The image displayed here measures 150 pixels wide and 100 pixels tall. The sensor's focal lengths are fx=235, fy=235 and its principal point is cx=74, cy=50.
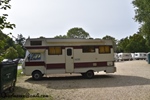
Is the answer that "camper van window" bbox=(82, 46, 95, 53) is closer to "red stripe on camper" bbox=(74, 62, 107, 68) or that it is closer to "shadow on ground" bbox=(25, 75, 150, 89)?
"red stripe on camper" bbox=(74, 62, 107, 68)

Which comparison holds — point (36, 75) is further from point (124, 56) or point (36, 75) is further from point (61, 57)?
point (124, 56)

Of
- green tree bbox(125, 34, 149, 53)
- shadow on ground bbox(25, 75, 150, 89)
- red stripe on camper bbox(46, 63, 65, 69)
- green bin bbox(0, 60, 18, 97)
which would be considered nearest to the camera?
green bin bbox(0, 60, 18, 97)

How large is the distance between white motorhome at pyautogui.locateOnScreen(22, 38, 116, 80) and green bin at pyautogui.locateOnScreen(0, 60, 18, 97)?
4.99 m

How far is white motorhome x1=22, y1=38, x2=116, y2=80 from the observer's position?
55.6ft

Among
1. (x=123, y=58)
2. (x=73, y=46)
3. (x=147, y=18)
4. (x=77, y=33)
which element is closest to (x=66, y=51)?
(x=73, y=46)

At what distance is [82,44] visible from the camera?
17438mm

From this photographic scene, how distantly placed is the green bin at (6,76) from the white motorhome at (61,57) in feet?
16.4

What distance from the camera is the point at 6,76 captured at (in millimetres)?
10594

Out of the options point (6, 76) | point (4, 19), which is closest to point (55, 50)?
point (6, 76)

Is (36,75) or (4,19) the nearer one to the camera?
(4,19)

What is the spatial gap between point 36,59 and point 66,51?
2.25m

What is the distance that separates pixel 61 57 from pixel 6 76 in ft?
22.5

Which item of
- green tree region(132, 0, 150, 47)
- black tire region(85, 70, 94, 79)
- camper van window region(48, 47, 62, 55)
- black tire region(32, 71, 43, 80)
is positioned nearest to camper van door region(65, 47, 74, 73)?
camper van window region(48, 47, 62, 55)

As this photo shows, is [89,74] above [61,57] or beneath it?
beneath
